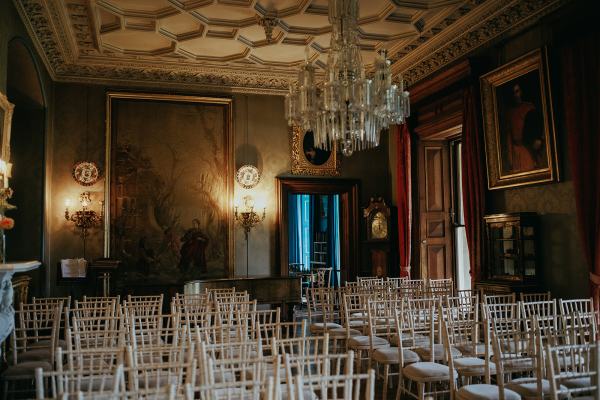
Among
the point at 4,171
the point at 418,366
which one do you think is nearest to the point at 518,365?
the point at 418,366

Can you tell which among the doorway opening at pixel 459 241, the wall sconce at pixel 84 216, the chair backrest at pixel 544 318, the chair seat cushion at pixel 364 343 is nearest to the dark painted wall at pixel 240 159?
the wall sconce at pixel 84 216

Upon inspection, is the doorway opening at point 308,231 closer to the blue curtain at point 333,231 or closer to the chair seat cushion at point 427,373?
the blue curtain at point 333,231

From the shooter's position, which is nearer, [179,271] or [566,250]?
[566,250]

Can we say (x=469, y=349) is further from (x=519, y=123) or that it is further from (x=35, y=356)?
(x=35, y=356)

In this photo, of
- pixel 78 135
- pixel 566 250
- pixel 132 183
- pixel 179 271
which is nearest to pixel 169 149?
pixel 132 183

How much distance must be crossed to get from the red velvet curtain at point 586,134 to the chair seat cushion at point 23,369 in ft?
18.3

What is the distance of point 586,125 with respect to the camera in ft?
20.8

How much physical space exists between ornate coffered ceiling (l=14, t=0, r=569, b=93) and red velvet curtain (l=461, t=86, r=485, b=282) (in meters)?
1.08

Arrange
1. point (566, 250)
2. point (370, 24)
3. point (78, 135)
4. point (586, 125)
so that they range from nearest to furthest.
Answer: point (586, 125) < point (566, 250) < point (370, 24) < point (78, 135)

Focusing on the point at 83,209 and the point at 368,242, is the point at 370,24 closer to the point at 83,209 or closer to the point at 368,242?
the point at 368,242

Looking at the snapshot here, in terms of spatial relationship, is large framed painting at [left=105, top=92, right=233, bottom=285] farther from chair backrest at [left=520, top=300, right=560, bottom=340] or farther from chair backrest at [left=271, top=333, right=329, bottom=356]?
chair backrest at [left=271, top=333, right=329, bottom=356]

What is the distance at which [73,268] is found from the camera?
9.20 meters

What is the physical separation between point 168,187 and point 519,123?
20.5ft

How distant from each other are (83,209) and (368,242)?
5.42 m
